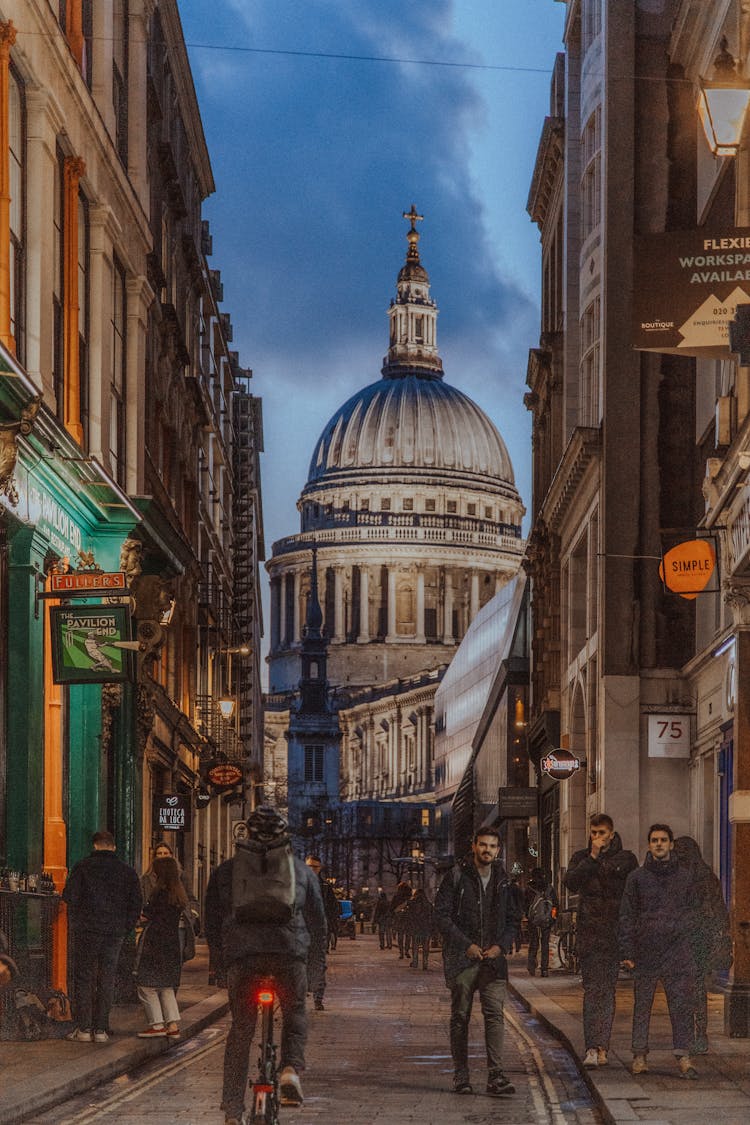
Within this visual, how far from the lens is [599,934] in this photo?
1678 centimetres

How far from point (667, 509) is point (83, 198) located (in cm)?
1596

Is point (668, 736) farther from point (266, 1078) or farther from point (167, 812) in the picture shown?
point (266, 1078)

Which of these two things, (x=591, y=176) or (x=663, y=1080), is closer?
(x=663, y=1080)

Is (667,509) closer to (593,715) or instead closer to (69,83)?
(593,715)

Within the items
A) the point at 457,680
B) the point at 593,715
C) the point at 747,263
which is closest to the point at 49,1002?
the point at 747,263

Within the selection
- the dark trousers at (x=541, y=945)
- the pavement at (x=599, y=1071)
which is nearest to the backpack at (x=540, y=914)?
the dark trousers at (x=541, y=945)

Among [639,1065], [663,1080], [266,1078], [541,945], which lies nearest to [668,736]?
[541,945]

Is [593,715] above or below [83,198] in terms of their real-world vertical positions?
below

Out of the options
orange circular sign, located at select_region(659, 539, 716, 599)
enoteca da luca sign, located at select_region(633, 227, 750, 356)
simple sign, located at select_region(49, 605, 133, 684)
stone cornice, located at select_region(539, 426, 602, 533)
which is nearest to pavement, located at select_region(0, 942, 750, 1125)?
simple sign, located at select_region(49, 605, 133, 684)

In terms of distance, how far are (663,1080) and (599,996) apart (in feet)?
Answer: 4.29

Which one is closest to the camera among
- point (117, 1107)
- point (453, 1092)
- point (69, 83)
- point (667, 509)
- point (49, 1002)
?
point (117, 1107)

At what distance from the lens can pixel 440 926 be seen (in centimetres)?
1588

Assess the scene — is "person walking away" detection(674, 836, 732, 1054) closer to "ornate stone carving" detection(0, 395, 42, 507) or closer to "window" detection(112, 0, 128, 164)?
"ornate stone carving" detection(0, 395, 42, 507)

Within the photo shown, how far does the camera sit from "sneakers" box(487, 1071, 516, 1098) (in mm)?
15375
